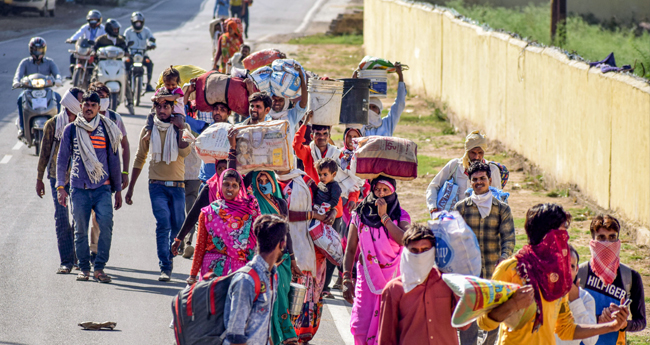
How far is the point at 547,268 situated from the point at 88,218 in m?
5.34

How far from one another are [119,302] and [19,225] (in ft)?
11.0

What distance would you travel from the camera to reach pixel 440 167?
14930 mm

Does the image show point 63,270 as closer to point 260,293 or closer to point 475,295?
point 260,293

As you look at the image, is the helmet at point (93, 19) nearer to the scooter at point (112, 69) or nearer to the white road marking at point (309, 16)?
the scooter at point (112, 69)

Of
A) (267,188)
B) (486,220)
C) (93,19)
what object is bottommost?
(486,220)

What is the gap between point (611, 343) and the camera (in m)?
5.46

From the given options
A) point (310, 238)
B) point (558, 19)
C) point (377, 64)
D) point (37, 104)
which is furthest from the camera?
point (558, 19)

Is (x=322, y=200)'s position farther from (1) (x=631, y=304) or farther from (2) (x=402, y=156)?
(1) (x=631, y=304)

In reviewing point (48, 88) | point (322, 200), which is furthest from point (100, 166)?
point (48, 88)

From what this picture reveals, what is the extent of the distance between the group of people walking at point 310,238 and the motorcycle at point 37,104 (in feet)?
15.2

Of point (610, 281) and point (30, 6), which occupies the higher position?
point (30, 6)

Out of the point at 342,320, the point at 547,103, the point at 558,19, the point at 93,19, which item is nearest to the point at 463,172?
the point at 342,320

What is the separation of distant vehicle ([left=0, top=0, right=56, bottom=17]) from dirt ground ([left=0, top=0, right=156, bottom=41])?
0.74 ft

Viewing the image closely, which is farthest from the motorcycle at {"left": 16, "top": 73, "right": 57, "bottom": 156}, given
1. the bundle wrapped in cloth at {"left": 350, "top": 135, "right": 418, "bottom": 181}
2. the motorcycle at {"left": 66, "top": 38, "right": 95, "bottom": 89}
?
the bundle wrapped in cloth at {"left": 350, "top": 135, "right": 418, "bottom": 181}
